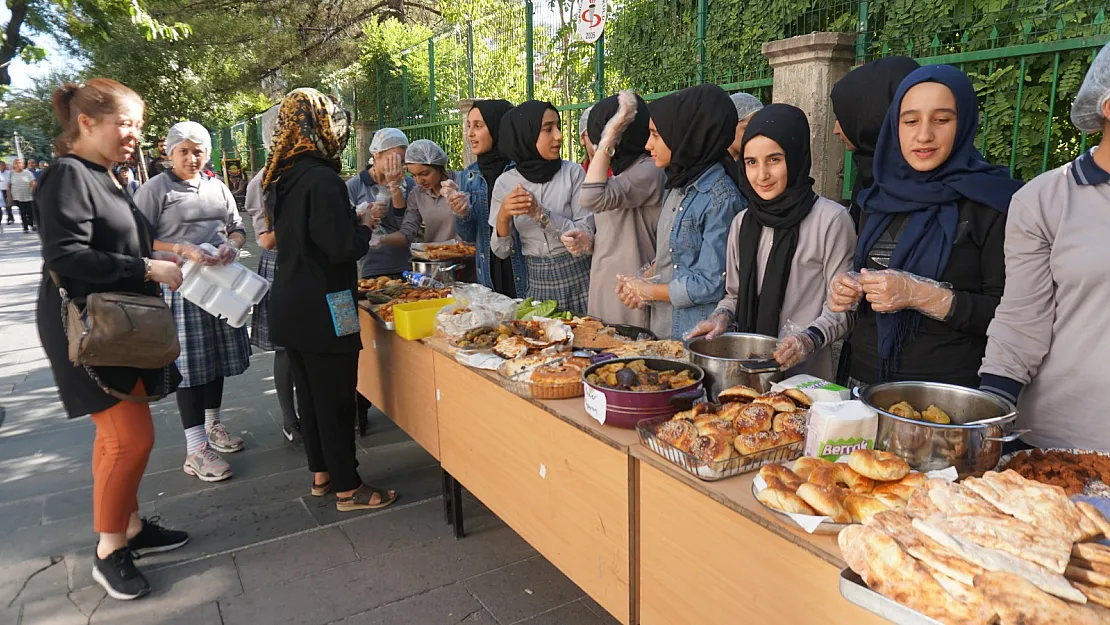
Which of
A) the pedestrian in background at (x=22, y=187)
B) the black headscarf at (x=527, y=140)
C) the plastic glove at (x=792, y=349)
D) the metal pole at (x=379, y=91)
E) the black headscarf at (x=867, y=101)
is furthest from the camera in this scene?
the pedestrian in background at (x=22, y=187)

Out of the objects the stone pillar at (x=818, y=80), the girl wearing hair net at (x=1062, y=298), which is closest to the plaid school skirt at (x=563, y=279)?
the stone pillar at (x=818, y=80)

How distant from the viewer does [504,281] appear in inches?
171

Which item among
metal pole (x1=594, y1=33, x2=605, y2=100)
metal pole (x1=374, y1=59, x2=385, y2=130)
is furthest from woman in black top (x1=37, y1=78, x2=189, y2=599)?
metal pole (x1=374, y1=59, x2=385, y2=130)

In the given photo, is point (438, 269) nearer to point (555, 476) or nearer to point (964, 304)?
point (555, 476)

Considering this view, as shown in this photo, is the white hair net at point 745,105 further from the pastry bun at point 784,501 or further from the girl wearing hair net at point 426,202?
the pastry bun at point 784,501

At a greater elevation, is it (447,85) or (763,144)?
(447,85)

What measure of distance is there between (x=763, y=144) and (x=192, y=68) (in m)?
22.0

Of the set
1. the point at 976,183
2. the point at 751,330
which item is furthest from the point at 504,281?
the point at 976,183

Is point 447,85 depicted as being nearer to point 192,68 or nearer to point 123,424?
point 123,424

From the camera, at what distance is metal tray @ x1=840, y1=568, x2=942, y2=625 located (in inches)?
39.4

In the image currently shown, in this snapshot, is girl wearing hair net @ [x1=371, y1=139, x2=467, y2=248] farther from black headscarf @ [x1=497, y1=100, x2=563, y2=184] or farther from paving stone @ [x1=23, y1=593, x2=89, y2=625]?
paving stone @ [x1=23, y1=593, x2=89, y2=625]

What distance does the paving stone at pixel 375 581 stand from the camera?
2.73m

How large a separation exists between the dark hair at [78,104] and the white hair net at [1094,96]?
3.10 metres

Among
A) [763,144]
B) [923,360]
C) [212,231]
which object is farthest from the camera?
[212,231]
